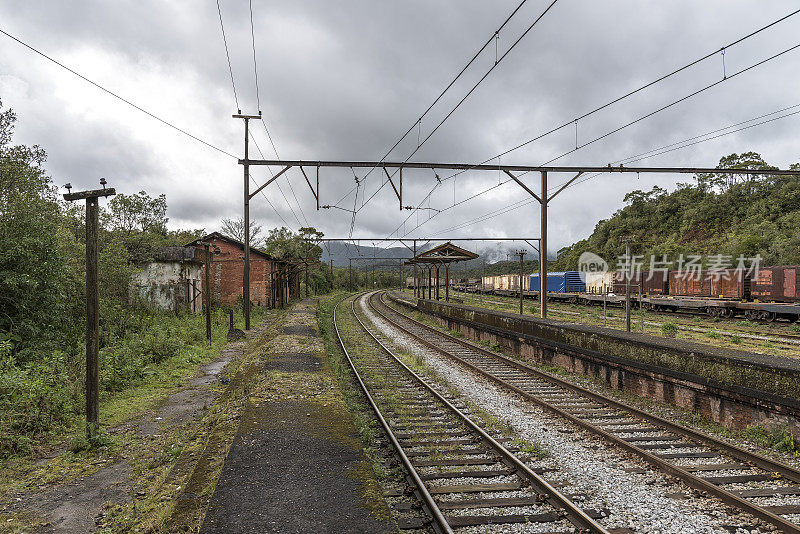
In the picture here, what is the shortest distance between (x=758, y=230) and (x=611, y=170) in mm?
45036

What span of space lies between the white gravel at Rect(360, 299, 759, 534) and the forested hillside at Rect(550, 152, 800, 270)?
110ft

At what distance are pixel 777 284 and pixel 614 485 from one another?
24.8m

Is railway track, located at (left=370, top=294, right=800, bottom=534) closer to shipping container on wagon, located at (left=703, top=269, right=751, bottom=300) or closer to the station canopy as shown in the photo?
the station canopy

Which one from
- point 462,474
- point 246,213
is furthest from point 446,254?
point 462,474

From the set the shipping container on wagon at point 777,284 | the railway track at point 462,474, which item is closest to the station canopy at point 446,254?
the shipping container on wagon at point 777,284

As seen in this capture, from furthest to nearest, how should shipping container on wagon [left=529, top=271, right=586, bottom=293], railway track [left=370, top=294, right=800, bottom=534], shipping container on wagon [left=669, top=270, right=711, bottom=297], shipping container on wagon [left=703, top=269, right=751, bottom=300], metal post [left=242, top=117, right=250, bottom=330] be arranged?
→ shipping container on wagon [left=529, top=271, right=586, bottom=293] < shipping container on wagon [left=669, top=270, right=711, bottom=297] < shipping container on wagon [left=703, top=269, right=751, bottom=300] < metal post [left=242, top=117, right=250, bottom=330] < railway track [left=370, top=294, right=800, bottom=534]

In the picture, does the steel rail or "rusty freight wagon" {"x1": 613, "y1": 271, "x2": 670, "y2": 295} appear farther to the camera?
"rusty freight wagon" {"x1": 613, "y1": 271, "x2": 670, "y2": 295}

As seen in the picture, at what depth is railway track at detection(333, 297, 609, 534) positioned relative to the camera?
4.52 meters

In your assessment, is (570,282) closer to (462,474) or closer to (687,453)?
(687,453)

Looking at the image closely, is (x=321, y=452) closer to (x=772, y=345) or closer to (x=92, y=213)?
(x=92, y=213)

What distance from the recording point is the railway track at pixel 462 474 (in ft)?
14.8

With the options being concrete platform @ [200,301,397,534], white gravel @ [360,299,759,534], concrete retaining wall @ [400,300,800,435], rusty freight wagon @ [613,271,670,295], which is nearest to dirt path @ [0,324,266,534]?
concrete platform @ [200,301,397,534]

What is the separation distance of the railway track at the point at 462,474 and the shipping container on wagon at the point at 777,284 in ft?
74.6

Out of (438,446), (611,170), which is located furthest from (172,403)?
(611,170)
